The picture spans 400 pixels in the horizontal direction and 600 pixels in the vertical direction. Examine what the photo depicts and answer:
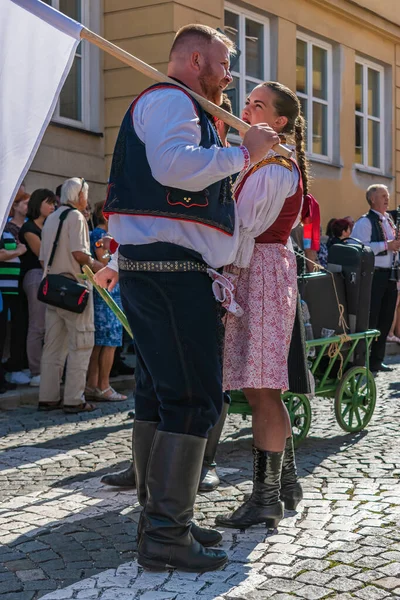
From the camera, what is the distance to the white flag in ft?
11.9

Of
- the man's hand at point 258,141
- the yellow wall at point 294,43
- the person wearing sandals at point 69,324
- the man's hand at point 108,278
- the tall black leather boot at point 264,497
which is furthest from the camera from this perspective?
the yellow wall at point 294,43

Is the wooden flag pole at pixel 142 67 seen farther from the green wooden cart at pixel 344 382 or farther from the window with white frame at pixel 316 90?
the window with white frame at pixel 316 90

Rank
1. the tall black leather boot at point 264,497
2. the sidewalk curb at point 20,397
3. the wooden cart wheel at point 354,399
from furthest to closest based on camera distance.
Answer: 1. the sidewalk curb at point 20,397
2. the wooden cart wheel at point 354,399
3. the tall black leather boot at point 264,497

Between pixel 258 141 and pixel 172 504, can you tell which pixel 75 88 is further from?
pixel 172 504

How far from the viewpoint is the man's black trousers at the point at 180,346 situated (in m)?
3.70

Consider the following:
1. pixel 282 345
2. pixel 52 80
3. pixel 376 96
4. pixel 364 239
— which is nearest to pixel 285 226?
pixel 282 345

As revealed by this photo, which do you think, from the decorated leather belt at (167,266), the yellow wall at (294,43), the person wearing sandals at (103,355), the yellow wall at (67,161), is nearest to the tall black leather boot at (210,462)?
the decorated leather belt at (167,266)

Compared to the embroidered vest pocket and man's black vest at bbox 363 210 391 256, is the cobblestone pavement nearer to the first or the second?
the embroidered vest pocket

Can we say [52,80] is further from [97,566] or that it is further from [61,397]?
[61,397]

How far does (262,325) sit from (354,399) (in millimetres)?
2780

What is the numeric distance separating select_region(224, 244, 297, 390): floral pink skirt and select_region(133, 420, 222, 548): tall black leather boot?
47 centimetres

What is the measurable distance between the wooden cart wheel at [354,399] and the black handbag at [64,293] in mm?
2285

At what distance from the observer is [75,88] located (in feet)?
43.7

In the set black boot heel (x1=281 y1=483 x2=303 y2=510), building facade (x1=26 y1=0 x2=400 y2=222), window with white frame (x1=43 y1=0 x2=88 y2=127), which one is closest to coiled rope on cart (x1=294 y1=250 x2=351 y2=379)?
black boot heel (x1=281 y1=483 x2=303 y2=510)
